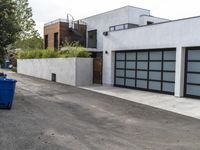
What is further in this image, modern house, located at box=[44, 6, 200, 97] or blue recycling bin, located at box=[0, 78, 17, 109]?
modern house, located at box=[44, 6, 200, 97]

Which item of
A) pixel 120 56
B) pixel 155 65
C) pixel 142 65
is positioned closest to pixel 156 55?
pixel 155 65

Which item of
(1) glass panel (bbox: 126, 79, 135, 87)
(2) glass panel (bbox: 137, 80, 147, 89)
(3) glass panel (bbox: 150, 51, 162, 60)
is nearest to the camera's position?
(3) glass panel (bbox: 150, 51, 162, 60)

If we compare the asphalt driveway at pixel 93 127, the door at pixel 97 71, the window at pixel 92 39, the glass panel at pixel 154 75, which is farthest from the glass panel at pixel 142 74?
the window at pixel 92 39

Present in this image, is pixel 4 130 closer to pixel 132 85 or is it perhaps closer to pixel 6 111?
pixel 6 111

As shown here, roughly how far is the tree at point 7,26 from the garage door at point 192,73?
30.9 feet

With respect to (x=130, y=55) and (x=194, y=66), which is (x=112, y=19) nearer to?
(x=130, y=55)

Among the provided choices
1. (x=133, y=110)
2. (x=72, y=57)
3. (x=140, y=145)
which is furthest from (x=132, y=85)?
(x=140, y=145)

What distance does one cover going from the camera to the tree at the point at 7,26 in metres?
15.3

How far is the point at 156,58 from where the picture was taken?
651 inches

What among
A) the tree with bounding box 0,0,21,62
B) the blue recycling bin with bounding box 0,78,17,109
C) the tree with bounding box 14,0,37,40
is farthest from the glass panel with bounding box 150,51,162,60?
the tree with bounding box 14,0,37,40

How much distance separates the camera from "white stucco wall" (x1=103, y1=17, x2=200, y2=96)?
14.3m

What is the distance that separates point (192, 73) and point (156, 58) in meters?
2.66

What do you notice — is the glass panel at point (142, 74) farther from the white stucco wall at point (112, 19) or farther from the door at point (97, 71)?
the white stucco wall at point (112, 19)

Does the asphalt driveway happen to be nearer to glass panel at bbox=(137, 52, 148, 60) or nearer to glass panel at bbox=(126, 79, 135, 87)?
glass panel at bbox=(137, 52, 148, 60)
